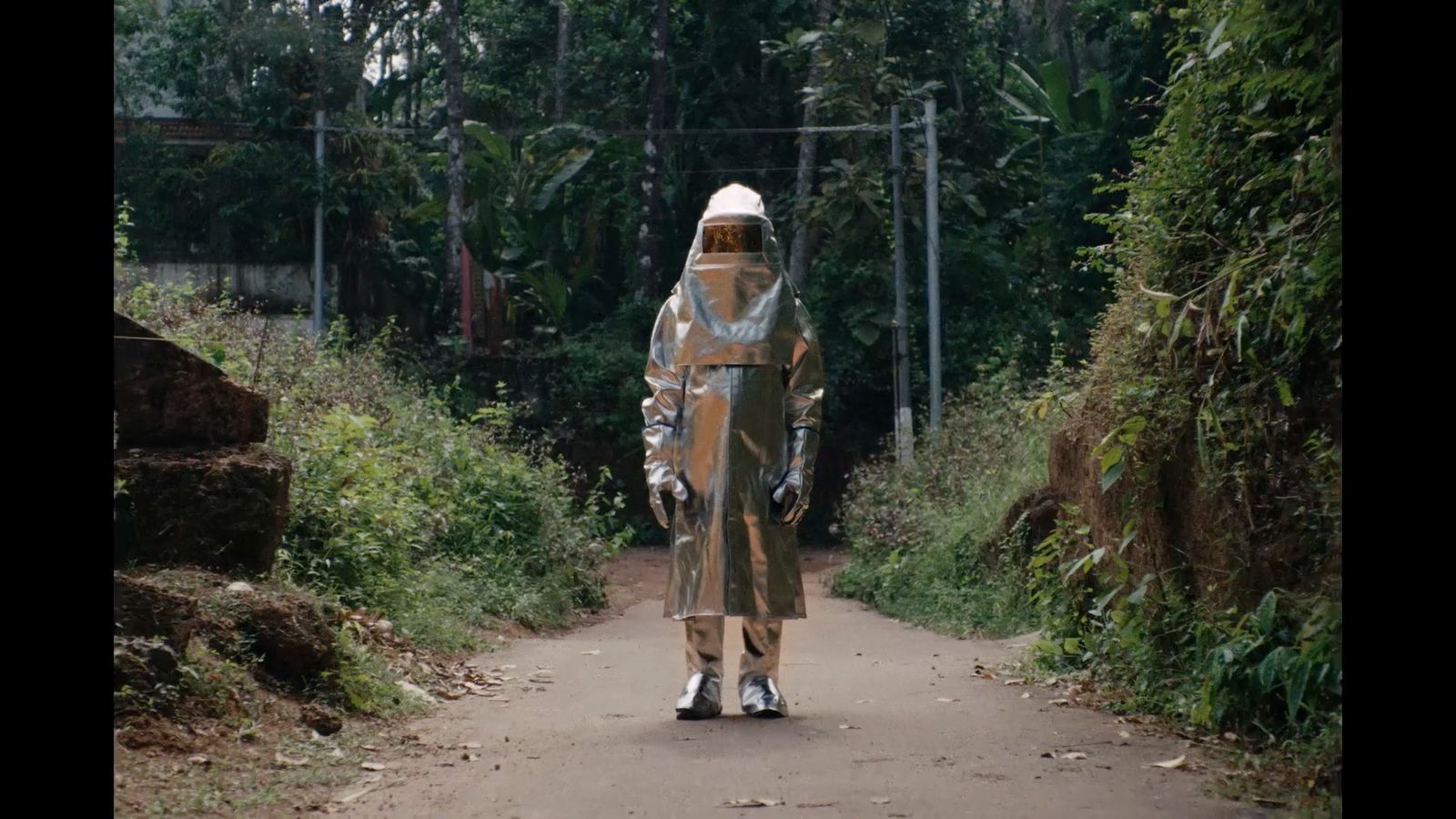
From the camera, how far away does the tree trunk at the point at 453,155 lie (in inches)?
1001

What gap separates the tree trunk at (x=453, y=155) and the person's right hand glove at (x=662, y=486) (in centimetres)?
1986

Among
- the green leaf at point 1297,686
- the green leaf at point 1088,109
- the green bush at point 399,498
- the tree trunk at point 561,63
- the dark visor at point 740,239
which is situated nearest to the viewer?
the green leaf at point 1297,686

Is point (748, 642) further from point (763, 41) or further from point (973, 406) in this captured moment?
point (763, 41)

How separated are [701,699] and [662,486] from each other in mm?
977

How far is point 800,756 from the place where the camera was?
5562mm

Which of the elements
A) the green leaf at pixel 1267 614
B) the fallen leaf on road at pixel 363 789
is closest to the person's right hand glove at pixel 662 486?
the fallen leaf on road at pixel 363 789

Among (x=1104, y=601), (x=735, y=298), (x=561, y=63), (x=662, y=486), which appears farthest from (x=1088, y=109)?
(x=662, y=486)

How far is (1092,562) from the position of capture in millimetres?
6930

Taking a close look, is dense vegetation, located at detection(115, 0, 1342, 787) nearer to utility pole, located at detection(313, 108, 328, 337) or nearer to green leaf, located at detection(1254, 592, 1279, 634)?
green leaf, located at detection(1254, 592, 1279, 634)

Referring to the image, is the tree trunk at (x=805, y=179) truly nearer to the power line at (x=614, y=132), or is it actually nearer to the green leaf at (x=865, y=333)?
the power line at (x=614, y=132)

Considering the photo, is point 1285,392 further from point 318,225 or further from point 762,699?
point 318,225
